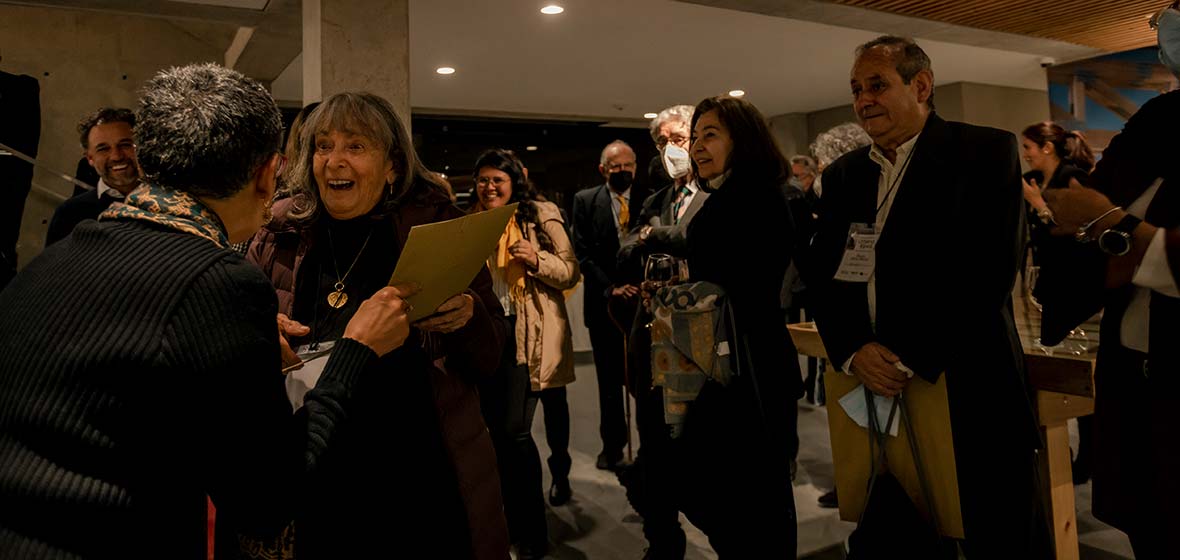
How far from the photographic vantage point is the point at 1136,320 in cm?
135

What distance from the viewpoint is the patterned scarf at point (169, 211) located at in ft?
3.07

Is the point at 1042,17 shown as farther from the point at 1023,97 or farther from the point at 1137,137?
the point at 1137,137

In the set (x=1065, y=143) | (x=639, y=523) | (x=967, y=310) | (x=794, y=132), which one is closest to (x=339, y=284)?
(x=967, y=310)

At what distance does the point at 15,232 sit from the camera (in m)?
3.60

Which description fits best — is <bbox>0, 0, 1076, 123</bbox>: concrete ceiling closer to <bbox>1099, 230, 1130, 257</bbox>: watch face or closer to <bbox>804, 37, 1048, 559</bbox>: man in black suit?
<bbox>804, 37, 1048, 559</bbox>: man in black suit

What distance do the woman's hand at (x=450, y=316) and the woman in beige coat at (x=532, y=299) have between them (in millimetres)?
1324

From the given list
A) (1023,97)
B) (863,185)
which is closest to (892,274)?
(863,185)

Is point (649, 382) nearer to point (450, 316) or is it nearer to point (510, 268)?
point (510, 268)

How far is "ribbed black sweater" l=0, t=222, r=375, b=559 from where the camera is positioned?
2.74 ft

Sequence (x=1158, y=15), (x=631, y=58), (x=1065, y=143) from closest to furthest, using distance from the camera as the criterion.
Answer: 1. (x=1158, y=15)
2. (x=1065, y=143)
3. (x=631, y=58)

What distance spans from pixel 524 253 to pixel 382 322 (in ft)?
5.91

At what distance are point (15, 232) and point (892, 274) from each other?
3.99 m

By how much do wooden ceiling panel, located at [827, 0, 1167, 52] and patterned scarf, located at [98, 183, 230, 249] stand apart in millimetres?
4563

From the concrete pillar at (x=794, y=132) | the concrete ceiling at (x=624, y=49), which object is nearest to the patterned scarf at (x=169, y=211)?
the concrete ceiling at (x=624, y=49)
